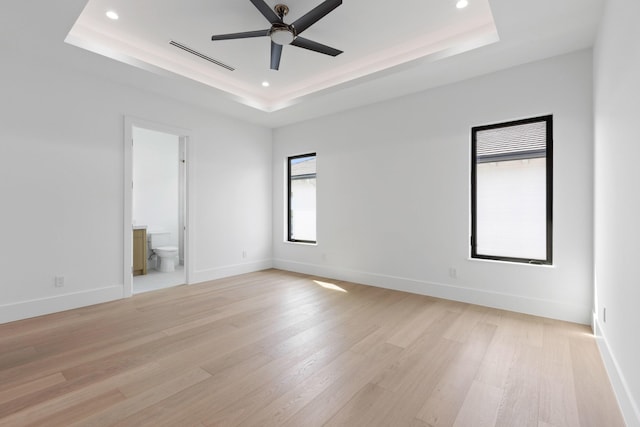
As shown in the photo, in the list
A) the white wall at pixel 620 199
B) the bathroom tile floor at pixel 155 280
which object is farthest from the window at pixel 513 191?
the bathroom tile floor at pixel 155 280

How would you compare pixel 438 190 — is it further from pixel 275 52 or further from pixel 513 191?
pixel 275 52

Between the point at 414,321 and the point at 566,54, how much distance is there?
3316 mm

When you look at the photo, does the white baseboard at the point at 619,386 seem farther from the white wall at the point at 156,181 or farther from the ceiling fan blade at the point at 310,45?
the white wall at the point at 156,181

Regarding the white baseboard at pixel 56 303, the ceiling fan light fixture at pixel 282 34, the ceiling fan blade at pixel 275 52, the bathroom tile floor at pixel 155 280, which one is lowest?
the bathroom tile floor at pixel 155 280

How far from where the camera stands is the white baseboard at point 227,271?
4.85m

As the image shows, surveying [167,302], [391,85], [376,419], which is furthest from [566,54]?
[167,302]

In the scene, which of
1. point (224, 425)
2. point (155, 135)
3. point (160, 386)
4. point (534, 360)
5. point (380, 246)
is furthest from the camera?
point (155, 135)

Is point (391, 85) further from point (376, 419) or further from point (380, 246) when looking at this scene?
point (376, 419)

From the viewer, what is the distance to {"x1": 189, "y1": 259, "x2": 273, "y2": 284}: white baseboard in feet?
15.9

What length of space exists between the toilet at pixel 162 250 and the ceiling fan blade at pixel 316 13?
476 centimetres

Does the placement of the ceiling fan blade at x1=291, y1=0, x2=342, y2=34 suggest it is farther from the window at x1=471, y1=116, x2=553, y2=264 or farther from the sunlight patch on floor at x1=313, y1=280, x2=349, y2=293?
the sunlight patch on floor at x1=313, y1=280, x2=349, y2=293

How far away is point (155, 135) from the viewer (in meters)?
6.52

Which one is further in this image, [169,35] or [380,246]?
[380,246]

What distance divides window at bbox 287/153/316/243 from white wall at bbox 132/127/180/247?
2808 mm
